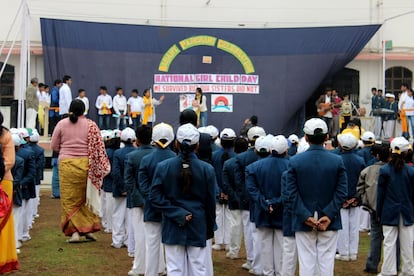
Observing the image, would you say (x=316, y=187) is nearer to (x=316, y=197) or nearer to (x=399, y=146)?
(x=316, y=197)

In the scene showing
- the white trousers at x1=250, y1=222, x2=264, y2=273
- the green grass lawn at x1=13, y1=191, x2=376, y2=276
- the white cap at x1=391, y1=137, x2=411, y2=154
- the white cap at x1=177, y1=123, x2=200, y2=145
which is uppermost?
the white cap at x1=177, y1=123, x2=200, y2=145

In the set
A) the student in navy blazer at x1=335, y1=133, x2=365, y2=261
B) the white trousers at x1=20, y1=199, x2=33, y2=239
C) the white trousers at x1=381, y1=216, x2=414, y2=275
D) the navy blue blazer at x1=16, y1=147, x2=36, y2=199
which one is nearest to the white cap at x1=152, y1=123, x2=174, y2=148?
the white trousers at x1=381, y1=216, x2=414, y2=275

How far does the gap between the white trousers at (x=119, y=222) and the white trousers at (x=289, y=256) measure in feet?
12.0

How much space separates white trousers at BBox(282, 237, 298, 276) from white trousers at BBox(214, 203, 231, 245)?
3084mm

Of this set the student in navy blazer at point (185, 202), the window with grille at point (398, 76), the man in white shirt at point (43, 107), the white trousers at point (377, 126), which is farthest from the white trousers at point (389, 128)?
the student in navy blazer at point (185, 202)

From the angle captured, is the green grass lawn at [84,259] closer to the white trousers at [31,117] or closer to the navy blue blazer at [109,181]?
the navy blue blazer at [109,181]

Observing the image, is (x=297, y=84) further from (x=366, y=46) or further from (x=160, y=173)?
(x=160, y=173)

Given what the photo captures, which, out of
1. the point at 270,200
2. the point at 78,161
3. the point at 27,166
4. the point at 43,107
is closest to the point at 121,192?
the point at 78,161

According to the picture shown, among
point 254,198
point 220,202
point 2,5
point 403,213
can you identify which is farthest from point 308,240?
point 2,5

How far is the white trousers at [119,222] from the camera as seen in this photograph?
10484 millimetres

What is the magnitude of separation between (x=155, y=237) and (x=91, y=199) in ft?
9.38

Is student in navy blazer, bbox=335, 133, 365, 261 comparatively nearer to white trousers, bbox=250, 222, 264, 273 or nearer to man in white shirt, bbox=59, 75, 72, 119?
white trousers, bbox=250, 222, 264, 273

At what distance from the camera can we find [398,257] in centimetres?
848

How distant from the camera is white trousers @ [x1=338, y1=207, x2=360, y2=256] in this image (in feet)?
31.9
